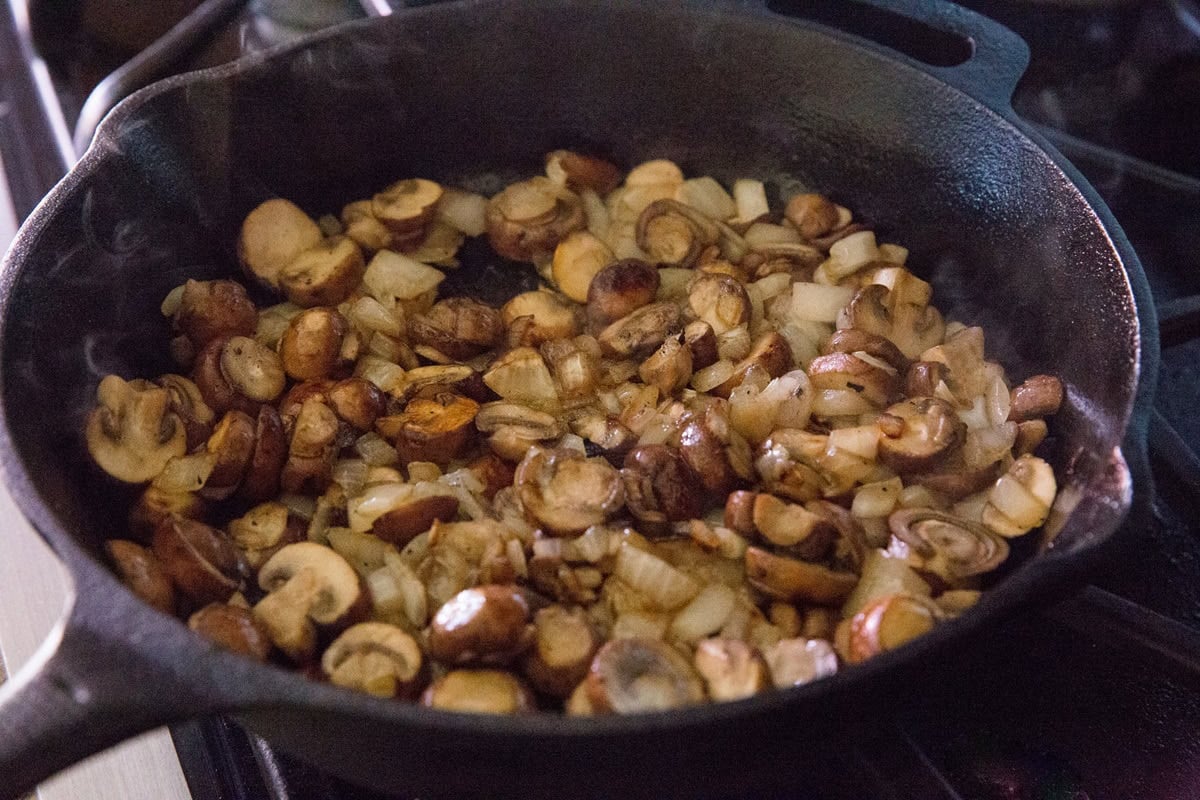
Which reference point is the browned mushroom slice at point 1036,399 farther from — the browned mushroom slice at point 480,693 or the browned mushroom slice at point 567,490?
the browned mushroom slice at point 480,693

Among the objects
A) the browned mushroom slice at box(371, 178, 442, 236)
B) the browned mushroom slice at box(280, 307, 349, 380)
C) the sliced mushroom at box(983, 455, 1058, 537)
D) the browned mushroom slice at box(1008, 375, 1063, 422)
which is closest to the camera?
the sliced mushroom at box(983, 455, 1058, 537)

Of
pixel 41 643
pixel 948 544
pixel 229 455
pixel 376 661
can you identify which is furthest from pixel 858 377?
pixel 41 643

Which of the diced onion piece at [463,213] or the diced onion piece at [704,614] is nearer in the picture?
the diced onion piece at [704,614]

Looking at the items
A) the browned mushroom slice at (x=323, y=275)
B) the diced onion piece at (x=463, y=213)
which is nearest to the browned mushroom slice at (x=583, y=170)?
the diced onion piece at (x=463, y=213)

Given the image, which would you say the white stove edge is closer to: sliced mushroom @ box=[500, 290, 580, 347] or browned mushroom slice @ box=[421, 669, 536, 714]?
browned mushroom slice @ box=[421, 669, 536, 714]

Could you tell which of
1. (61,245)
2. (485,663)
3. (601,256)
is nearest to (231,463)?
(61,245)

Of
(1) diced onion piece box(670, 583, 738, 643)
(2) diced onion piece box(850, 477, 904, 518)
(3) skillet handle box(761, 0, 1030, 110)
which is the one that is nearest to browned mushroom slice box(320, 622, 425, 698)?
(1) diced onion piece box(670, 583, 738, 643)

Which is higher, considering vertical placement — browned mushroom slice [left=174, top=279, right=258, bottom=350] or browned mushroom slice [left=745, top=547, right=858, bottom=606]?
browned mushroom slice [left=174, top=279, right=258, bottom=350]
